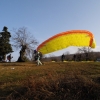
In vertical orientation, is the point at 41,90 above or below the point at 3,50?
below

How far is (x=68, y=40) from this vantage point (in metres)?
25.0

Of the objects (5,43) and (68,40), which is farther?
(5,43)

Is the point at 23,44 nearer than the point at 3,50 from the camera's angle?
Yes

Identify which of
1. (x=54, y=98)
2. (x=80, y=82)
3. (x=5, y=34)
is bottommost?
(x=54, y=98)

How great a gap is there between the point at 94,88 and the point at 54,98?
67.4 inches

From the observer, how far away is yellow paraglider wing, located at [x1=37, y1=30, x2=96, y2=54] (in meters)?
25.0

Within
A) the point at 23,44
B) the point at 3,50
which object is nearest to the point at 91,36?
the point at 23,44

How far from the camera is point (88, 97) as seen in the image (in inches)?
333

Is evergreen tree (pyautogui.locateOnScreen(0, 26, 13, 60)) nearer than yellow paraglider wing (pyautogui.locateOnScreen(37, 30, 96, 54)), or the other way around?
yellow paraglider wing (pyautogui.locateOnScreen(37, 30, 96, 54))

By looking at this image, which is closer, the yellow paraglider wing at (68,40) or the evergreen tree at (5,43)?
the yellow paraglider wing at (68,40)

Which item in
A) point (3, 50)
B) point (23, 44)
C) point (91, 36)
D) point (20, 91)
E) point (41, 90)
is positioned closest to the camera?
point (41, 90)

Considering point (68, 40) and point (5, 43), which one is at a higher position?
point (5, 43)

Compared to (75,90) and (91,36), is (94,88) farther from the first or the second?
(91,36)

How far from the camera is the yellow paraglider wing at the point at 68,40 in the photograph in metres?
25.0
